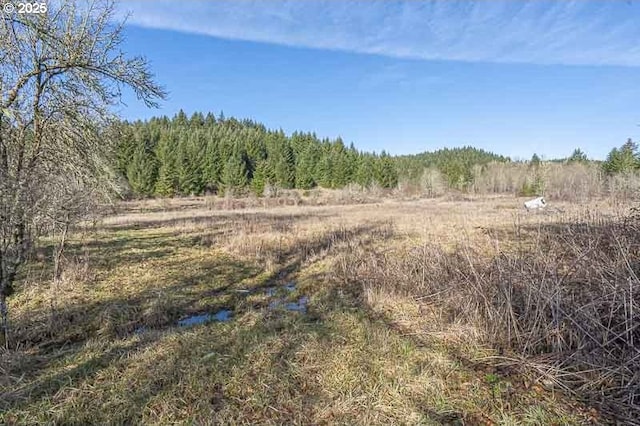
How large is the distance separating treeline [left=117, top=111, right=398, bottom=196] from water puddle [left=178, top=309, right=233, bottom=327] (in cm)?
3592

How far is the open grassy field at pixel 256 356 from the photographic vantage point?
3264mm

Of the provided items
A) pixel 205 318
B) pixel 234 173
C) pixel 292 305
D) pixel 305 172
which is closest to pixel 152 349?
pixel 205 318

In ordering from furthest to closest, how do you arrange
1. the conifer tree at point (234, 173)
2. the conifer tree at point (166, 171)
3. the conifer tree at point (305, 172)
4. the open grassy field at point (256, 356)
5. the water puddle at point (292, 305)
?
1. the conifer tree at point (305, 172)
2. the conifer tree at point (234, 173)
3. the conifer tree at point (166, 171)
4. the water puddle at point (292, 305)
5. the open grassy field at point (256, 356)

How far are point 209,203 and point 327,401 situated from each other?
35.5 meters

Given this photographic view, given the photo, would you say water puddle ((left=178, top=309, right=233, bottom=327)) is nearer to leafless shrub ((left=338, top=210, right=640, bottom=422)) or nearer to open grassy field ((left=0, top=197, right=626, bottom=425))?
open grassy field ((left=0, top=197, right=626, bottom=425))

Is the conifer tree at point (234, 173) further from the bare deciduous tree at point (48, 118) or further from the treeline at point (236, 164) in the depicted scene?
the bare deciduous tree at point (48, 118)

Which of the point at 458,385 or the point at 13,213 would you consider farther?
the point at 13,213

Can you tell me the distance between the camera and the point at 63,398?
3.44 meters

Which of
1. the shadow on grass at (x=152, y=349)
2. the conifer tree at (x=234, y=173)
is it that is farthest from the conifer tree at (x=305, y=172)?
the shadow on grass at (x=152, y=349)

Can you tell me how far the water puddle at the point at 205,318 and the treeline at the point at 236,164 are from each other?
35.9 m

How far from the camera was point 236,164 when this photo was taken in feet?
175

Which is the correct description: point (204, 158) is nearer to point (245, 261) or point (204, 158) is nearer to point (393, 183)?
point (393, 183)

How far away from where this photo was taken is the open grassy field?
3.26m

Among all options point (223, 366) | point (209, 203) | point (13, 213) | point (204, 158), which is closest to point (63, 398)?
point (223, 366)
